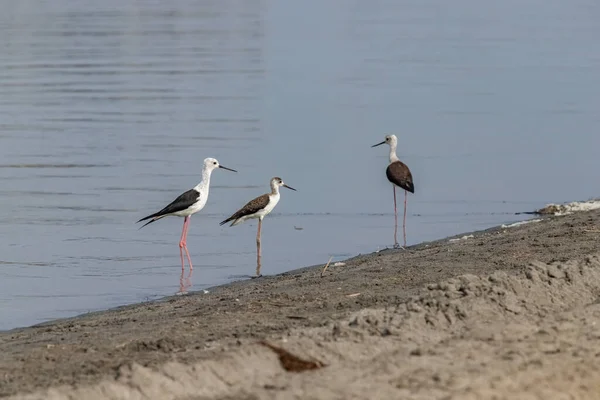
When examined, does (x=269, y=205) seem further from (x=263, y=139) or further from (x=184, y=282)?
(x=263, y=139)

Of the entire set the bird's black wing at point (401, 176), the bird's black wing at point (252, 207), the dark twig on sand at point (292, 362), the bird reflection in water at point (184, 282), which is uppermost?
the bird's black wing at point (401, 176)

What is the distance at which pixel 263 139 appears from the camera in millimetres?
22938

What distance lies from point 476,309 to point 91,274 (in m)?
6.45

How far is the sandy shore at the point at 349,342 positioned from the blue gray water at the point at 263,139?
2.92 m

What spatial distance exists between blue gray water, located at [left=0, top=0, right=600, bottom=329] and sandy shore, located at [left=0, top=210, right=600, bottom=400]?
292 centimetres

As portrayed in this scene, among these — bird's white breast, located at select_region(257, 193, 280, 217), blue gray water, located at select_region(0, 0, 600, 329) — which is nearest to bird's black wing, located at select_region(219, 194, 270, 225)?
bird's white breast, located at select_region(257, 193, 280, 217)

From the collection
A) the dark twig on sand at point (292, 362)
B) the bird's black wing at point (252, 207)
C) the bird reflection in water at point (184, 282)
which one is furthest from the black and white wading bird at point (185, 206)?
the dark twig on sand at point (292, 362)

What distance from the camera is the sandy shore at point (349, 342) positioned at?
6512mm

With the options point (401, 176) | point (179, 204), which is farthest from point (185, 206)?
point (401, 176)

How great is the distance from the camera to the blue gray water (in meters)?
15.1

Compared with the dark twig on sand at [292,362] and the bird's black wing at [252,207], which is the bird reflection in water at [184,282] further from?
the dark twig on sand at [292,362]

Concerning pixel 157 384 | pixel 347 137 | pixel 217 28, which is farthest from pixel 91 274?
pixel 217 28

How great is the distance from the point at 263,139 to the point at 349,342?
51.4ft

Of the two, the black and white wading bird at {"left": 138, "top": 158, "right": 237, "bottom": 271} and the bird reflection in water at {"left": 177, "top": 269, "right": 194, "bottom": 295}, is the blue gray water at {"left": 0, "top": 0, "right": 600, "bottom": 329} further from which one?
the black and white wading bird at {"left": 138, "top": 158, "right": 237, "bottom": 271}
